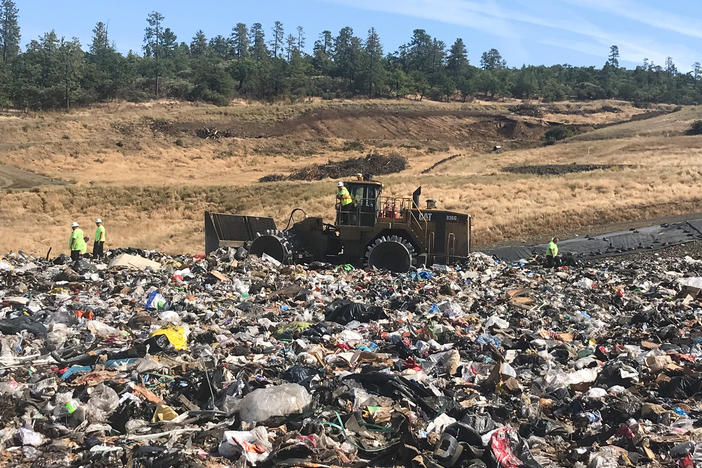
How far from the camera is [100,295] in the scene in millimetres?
11578

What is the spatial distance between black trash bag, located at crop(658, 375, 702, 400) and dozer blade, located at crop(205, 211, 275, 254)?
10641 mm

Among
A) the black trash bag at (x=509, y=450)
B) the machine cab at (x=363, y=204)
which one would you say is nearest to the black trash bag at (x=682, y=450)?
the black trash bag at (x=509, y=450)

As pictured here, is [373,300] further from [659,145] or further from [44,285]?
[659,145]

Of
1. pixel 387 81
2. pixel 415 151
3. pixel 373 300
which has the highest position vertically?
pixel 387 81

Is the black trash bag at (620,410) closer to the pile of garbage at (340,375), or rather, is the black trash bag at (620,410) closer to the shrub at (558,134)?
the pile of garbage at (340,375)

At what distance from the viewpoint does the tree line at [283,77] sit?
Answer: 6488 cm

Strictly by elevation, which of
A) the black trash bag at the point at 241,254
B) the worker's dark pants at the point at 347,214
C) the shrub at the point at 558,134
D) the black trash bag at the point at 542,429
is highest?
the shrub at the point at 558,134

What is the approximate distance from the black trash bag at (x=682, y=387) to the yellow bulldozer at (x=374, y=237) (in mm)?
8075

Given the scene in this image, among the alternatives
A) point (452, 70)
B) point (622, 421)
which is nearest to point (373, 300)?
point (622, 421)

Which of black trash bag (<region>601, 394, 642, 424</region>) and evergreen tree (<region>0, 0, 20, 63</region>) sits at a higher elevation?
evergreen tree (<region>0, 0, 20, 63</region>)

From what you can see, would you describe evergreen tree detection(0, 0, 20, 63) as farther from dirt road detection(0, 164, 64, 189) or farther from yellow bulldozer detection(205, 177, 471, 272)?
yellow bulldozer detection(205, 177, 471, 272)

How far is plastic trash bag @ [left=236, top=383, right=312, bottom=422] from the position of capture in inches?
226

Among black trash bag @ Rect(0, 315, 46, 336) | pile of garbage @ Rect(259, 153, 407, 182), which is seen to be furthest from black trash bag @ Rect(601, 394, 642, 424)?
pile of garbage @ Rect(259, 153, 407, 182)

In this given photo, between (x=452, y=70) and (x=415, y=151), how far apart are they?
52272mm
